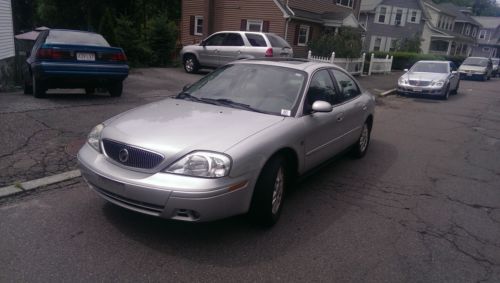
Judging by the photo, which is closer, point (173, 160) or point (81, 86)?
point (173, 160)

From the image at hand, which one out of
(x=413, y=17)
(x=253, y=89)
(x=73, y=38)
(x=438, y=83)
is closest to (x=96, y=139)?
(x=253, y=89)

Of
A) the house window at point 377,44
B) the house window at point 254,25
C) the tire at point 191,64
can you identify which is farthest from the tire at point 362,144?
the house window at point 377,44

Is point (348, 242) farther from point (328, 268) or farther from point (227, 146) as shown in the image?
point (227, 146)

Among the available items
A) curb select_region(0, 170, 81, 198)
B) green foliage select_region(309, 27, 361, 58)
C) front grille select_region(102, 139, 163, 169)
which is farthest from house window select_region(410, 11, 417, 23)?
front grille select_region(102, 139, 163, 169)

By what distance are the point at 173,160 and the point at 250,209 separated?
0.90 meters

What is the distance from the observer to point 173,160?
3207mm

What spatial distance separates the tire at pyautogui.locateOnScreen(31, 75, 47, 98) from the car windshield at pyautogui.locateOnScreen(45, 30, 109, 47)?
2.79 feet

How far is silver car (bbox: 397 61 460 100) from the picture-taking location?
15.5 metres

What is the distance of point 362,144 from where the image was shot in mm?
6461

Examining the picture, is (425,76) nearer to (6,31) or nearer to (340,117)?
(340,117)

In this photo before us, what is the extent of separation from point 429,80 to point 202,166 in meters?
14.6

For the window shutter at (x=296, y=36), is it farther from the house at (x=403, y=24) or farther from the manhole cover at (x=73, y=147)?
the manhole cover at (x=73, y=147)

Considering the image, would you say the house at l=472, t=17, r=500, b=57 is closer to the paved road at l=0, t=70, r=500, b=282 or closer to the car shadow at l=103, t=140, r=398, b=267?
the paved road at l=0, t=70, r=500, b=282

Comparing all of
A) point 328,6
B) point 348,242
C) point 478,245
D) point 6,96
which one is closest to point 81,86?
point 6,96
